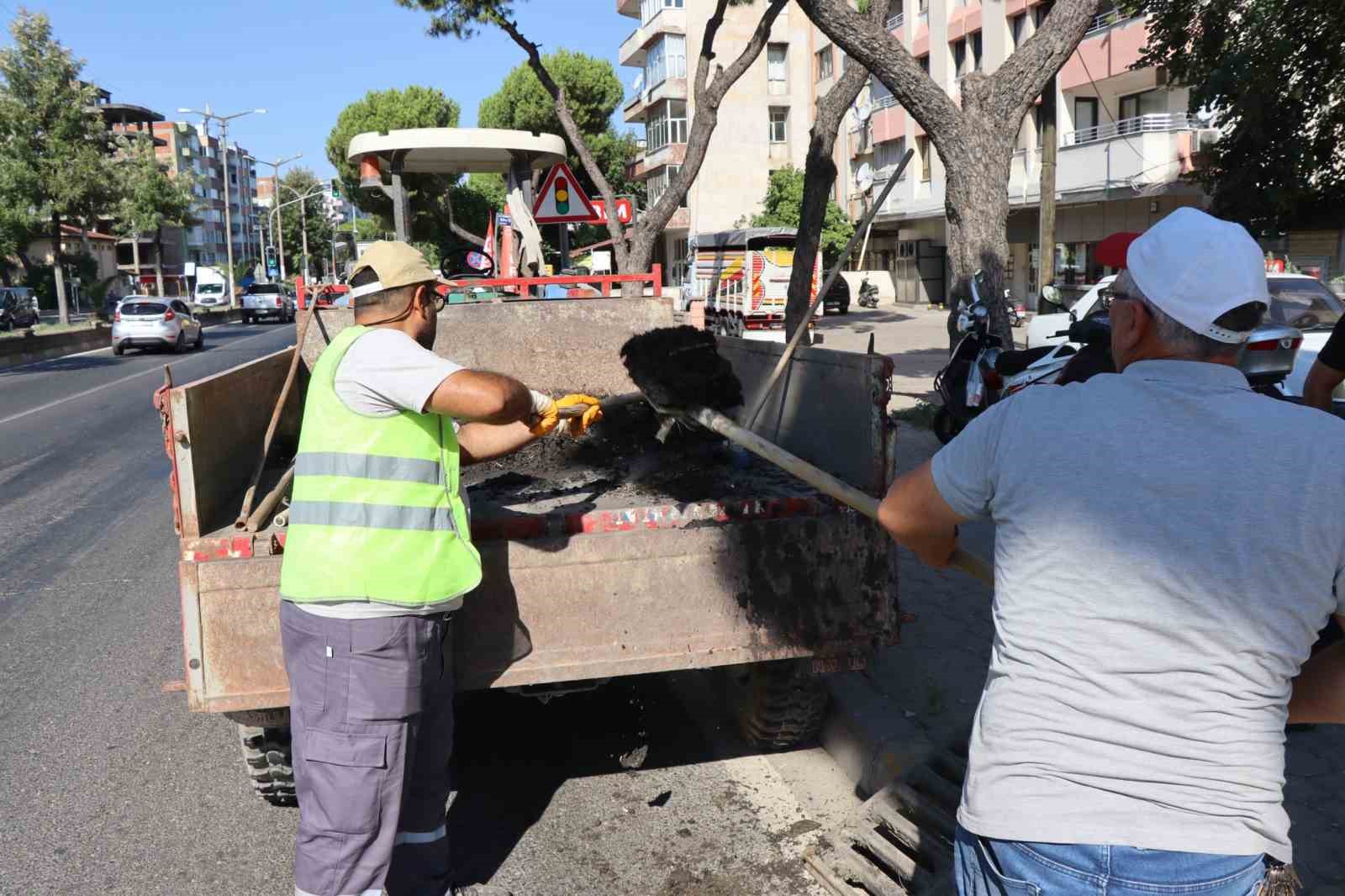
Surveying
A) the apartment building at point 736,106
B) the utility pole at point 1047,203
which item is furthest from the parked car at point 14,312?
the utility pole at point 1047,203

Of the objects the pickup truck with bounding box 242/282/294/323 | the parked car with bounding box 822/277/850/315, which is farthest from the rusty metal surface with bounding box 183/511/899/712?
the pickup truck with bounding box 242/282/294/323

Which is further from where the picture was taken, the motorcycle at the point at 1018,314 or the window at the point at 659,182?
the window at the point at 659,182

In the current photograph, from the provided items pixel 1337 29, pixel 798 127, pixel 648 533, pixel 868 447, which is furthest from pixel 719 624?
pixel 798 127

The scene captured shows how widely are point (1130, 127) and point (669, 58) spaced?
24.6 metres

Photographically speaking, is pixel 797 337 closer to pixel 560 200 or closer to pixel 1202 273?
pixel 1202 273

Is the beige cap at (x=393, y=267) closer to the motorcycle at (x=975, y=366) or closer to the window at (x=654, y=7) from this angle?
the motorcycle at (x=975, y=366)

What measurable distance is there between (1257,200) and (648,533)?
44.5ft

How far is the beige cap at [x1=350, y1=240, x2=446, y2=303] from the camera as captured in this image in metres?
2.83

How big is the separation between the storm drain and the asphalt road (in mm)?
120

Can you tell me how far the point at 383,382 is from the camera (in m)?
2.64

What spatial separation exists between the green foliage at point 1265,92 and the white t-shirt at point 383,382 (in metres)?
11.0

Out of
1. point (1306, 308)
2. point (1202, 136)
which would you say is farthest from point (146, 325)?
point (1202, 136)

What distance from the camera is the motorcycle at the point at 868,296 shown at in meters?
38.7

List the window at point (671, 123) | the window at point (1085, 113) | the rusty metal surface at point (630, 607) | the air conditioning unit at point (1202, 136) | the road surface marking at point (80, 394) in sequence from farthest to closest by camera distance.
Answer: the window at point (671, 123) → the window at point (1085, 113) → the air conditioning unit at point (1202, 136) → the road surface marking at point (80, 394) → the rusty metal surface at point (630, 607)
